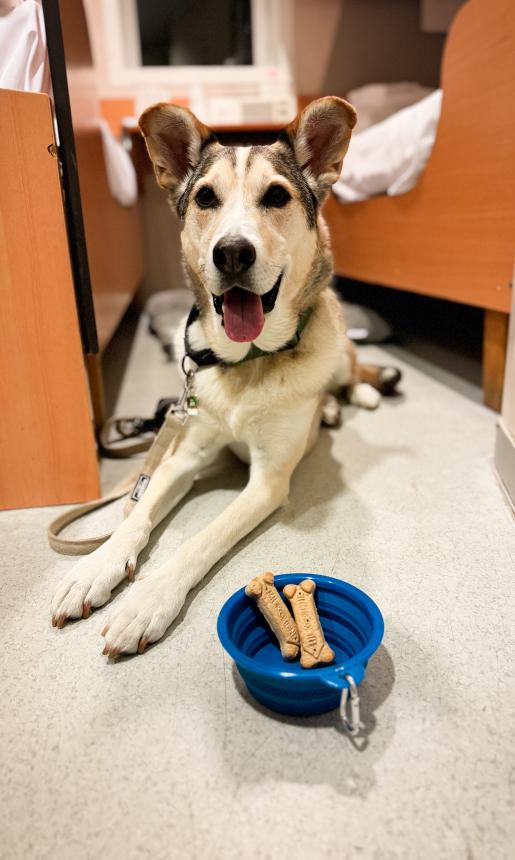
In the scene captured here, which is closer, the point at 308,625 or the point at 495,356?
the point at 308,625

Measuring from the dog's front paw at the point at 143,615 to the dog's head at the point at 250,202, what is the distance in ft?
1.97

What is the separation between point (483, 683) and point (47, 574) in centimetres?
91

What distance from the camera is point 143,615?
3.36 ft

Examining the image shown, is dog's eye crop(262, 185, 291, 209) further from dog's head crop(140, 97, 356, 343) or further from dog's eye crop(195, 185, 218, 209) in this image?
dog's eye crop(195, 185, 218, 209)

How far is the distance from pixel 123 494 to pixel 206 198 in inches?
32.4

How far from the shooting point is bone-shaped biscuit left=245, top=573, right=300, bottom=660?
92 cm

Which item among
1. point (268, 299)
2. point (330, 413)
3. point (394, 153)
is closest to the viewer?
point (268, 299)

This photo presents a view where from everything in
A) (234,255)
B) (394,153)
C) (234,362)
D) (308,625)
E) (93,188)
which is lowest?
(308,625)

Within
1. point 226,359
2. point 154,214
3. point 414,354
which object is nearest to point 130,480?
point 226,359

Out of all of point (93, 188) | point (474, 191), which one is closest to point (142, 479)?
point (93, 188)

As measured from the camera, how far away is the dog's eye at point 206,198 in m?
1.38

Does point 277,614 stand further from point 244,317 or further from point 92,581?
point 244,317

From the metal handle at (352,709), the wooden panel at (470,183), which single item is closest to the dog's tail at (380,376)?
the wooden panel at (470,183)

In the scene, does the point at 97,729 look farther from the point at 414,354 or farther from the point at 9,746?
the point at 414,354
